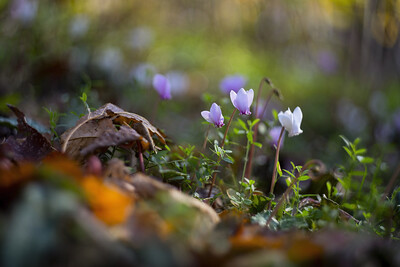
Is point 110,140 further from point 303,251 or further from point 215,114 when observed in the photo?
point 303,251

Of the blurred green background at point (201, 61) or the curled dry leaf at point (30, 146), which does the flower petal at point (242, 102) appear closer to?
the blurred green background at point (201, 61)

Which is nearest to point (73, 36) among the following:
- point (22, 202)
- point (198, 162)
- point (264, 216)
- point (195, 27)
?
point (198, 162)

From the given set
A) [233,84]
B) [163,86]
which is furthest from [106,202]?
[233,84]

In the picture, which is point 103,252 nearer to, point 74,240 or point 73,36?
point 74,240

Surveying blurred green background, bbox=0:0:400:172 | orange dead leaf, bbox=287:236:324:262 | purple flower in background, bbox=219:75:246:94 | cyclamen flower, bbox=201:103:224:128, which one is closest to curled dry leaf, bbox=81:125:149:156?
cyclamen flower, bbox=201:103:224:128

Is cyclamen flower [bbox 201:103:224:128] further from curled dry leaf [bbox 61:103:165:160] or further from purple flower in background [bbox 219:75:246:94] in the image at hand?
purple flower in background [bbox 219:75:246:94]

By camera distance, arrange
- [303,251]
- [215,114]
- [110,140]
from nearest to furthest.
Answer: [303,251] → [110,140] → [215,114]

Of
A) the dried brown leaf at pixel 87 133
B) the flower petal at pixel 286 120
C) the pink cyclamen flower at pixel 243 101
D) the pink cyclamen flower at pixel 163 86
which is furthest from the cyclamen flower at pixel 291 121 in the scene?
the pink cyclamen flower at pixel 163 86
